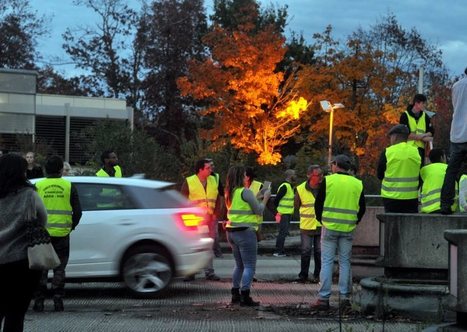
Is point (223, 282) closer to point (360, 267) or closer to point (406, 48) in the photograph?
point (360, 267)

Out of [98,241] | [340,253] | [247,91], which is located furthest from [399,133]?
[247,91]

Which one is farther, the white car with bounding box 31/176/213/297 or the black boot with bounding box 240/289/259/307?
the white car with bounding box 31/176/213/297

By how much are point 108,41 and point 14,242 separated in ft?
160

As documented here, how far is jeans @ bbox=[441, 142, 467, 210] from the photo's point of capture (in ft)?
25.4

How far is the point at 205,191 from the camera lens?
1204 centimetres

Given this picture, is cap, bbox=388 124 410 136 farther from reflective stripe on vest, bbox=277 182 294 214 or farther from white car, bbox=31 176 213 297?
reflective stripe on vest, bbox=277 182 294 214

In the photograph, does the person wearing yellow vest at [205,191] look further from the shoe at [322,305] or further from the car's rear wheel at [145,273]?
the shoe at [322,305]

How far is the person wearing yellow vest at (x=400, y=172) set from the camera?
8.89 meters

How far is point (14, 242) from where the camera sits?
5453mm

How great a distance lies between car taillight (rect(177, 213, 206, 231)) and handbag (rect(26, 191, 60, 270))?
466cm

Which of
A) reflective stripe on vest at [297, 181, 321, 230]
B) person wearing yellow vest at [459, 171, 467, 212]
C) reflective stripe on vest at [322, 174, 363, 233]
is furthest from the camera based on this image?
reflective stripe on vest at [297, 181, 321, 230]

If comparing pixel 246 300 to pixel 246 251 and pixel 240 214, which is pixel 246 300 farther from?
pixel 240 214

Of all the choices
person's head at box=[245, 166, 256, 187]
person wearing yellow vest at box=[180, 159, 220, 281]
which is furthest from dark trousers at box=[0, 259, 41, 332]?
person wearing yellow vest at box=[180, 159, 220, 281]

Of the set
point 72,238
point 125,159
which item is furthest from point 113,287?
point 125,159
